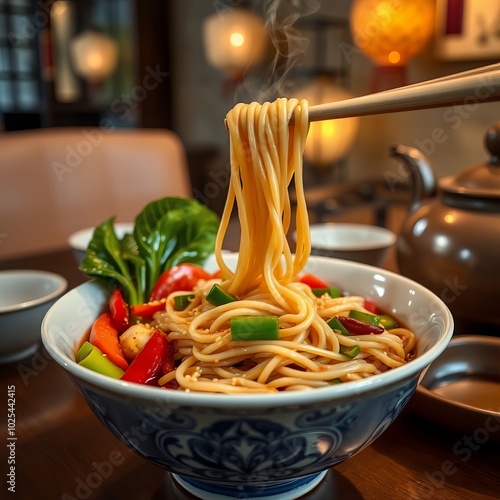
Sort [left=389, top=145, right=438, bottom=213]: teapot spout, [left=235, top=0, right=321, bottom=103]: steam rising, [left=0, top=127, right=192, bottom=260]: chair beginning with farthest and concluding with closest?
1. [left=235, top=0, right=321, bottom=103]: steam rising
2. [left=0, top=127, right=192, bottom=260]: chair
3. [left=389, top=145, right=438, bottom=213]: teapot spout

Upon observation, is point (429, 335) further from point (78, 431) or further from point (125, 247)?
point (125, 247)

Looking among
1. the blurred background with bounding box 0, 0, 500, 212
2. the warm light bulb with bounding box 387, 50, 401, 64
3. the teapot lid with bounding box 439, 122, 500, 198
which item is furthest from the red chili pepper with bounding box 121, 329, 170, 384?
the warm light bulb with bounding box 387, 50, 401, 64

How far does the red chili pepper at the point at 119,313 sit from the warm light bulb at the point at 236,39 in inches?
157

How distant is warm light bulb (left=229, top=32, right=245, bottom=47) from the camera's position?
176 inches

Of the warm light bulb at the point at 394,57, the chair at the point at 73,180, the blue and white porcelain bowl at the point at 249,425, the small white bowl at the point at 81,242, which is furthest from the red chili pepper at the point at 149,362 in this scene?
the warm light bulb at the point at 394,57

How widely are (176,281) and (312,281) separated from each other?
0.25 m

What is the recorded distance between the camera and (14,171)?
216cm

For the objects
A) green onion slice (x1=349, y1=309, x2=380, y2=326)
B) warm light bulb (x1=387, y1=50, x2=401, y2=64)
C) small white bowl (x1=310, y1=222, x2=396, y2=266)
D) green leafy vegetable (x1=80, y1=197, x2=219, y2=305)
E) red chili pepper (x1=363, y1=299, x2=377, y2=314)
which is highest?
warm light bulb (x1=387, y1=50, x2=401, y2=64)

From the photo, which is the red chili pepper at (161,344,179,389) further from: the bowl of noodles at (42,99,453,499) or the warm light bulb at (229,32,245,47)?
the warm light bulb at (229,32,245,47)

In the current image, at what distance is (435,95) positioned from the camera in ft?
2.00

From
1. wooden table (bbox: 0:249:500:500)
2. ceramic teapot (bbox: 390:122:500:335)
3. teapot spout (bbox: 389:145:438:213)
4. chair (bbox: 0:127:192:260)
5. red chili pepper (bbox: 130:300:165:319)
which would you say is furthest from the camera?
chair (bbox: 0:127:192:260)

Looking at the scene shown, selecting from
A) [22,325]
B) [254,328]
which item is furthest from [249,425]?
[22,325]

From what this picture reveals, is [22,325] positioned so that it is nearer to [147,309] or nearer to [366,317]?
[147,309]

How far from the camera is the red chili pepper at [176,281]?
990 millimetres
